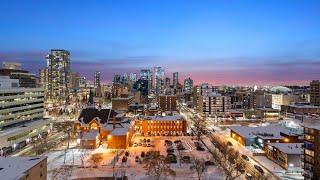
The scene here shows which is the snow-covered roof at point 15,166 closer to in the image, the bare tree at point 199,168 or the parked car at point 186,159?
the bare tree at point 199,168

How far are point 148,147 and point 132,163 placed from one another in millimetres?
11083

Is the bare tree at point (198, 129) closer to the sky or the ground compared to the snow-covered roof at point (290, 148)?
closer to the ground

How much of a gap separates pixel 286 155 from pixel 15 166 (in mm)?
25132

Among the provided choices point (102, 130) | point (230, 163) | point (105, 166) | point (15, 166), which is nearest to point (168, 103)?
point (102, 130)

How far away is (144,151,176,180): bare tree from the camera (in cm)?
3219

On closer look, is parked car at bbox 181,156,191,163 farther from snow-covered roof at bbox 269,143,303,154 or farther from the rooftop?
the rooftop

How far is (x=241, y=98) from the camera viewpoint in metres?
137

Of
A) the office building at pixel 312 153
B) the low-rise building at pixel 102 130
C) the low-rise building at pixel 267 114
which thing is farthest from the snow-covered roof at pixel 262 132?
the low-rise building at pixel 267 114

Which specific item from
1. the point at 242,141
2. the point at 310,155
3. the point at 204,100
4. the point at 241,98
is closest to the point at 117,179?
the point at 310,155

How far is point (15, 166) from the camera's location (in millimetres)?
24922

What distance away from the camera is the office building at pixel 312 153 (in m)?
27.9

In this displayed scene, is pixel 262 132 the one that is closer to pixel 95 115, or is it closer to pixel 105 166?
pixel 105 166

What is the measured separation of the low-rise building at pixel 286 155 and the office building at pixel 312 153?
237 inches

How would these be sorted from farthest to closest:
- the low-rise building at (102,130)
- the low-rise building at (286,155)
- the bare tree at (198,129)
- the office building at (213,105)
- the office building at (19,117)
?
the office building at (213,105) < the bare tree at (198,129) < the low-rise building at (102,130) < the office building at (19,117) < the low-rise building at (286,155)
